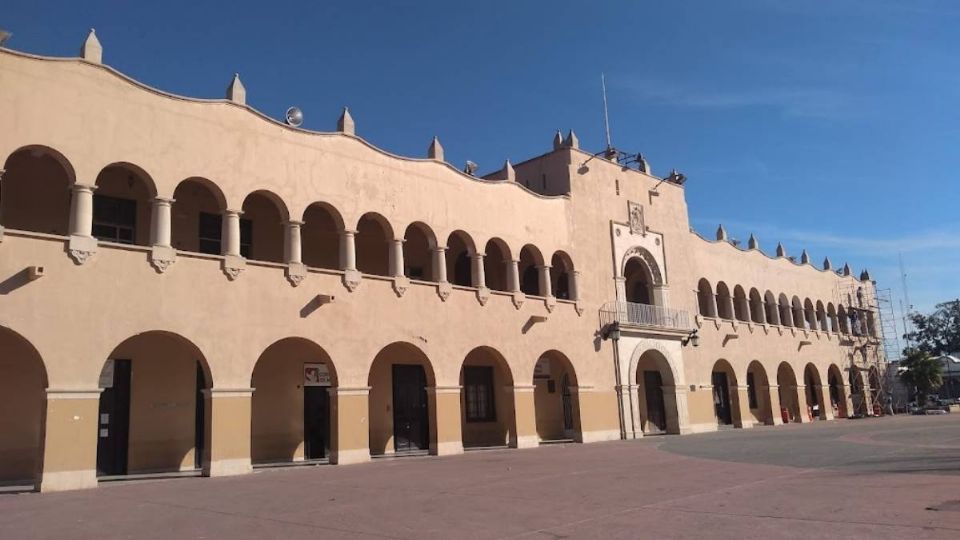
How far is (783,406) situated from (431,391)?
2573 cm

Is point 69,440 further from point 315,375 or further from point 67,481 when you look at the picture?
point 315,375

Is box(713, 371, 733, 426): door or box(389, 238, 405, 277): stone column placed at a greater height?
box(389, 238, 405, 277): stone column

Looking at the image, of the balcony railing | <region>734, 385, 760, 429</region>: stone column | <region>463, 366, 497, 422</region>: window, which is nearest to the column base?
<region>463, 366, 497, 422</region>: window

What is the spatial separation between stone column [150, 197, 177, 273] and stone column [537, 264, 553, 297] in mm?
12991

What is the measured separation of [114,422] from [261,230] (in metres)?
6.22

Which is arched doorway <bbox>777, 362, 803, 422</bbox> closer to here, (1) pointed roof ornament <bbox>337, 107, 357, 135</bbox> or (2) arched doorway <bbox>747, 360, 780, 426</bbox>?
(2) arched doorway <bbox>747, 360, 780, 426</bbox>

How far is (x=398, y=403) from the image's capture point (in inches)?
938

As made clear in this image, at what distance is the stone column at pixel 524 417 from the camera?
2395 cm

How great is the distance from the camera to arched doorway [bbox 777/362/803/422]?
39281 millimetres

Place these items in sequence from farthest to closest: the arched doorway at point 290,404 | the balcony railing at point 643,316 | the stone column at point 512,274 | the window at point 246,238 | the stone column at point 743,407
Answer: the stone column at point 743,407 → the balcony railing at point 643,316 → the stone column at point 512,274 → the window at point 246,238 → the arched doorway at point 290,404

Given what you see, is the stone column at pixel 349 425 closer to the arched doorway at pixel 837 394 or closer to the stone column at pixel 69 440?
the stone column at pixel 69 440

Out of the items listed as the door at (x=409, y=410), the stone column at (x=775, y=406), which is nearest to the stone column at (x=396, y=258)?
the door at (x=409, y=410)

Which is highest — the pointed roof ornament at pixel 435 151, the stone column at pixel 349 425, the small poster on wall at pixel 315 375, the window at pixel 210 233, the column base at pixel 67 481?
the pointed roof ornament at pixel 435 151

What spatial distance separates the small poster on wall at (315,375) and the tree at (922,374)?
4381cm
